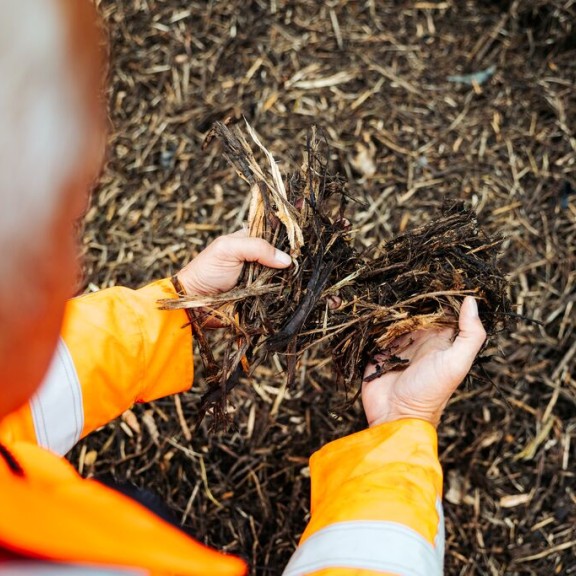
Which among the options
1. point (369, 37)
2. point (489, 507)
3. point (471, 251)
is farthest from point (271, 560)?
point (369, 37)

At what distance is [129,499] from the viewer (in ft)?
2.13

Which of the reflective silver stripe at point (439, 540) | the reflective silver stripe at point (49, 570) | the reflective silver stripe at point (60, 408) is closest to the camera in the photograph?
the reflective silver stripe at point (49, 570)

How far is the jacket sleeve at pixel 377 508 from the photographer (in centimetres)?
117

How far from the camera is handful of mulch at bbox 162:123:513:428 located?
1.62m

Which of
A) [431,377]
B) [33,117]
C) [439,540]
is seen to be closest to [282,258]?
[431,377]

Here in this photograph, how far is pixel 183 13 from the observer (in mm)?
3248

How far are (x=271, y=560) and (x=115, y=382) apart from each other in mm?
1010

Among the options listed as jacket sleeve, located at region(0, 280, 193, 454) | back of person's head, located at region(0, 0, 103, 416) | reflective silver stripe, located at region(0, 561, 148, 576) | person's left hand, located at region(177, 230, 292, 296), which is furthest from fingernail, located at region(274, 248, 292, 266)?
back of person's head, located at region(0, 0, 103, 416)

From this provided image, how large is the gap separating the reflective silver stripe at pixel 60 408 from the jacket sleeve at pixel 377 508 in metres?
0.59

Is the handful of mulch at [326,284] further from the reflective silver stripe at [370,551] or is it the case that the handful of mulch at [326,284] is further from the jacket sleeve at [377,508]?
the reflective silver stripe at [370,551]

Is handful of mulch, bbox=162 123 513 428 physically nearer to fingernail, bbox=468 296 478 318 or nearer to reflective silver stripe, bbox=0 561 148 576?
fingernail, bbox=468 296 478 318

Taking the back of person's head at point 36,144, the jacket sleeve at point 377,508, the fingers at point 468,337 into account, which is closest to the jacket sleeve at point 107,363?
the jacket sleeve at point 377,508

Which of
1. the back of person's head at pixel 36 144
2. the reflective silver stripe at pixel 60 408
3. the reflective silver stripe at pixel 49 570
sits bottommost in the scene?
the reflective silver stripe at pixel 60 408

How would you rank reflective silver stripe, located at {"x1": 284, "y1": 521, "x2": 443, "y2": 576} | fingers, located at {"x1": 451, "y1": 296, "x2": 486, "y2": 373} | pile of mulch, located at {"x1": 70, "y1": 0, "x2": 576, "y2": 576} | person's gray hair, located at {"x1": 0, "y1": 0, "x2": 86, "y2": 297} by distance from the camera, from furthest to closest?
pile of mulch, located at {"x1": 70, "y1": 0, "x2": 576, "y2": 576}
fingers, located at {"x1": 451, "y1": 296, "x2": 486, "y2": 373}
reflective silver stripe, located at {"x1": 284, "y1": 521, "x2": 443, "y2": 576}
person's gray hair, located at {"x1": 0, "y1": 0, "x2": 86, "y2": 297}
